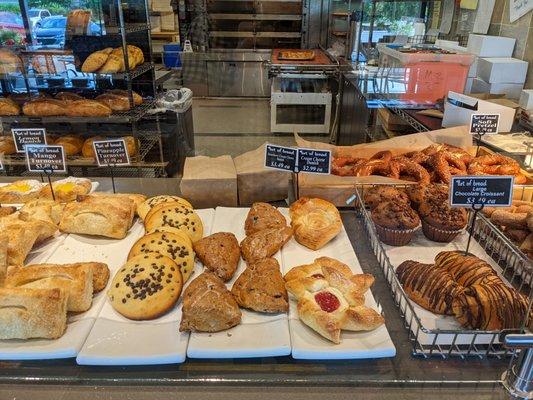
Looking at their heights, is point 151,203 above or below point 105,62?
below

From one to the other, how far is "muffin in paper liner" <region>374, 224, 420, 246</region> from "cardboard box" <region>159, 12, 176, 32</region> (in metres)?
7.06

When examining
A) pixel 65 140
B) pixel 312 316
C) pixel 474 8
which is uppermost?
pixel 474 8

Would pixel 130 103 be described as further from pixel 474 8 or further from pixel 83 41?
pixel 474 8

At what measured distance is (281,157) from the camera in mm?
1649

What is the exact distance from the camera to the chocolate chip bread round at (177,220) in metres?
1.54

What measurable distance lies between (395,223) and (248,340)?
672 mm

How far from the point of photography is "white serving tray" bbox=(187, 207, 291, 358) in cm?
108

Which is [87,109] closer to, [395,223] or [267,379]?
[395,223]

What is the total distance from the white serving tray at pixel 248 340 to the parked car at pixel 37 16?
3348 millimetres

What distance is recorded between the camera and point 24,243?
141cm

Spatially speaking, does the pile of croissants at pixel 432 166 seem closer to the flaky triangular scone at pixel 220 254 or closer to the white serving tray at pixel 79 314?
the flaky triangular scone at pixel 220 254

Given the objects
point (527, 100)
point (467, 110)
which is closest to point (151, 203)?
point (467, 110)

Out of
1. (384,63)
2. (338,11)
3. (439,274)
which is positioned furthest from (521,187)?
(338,11)

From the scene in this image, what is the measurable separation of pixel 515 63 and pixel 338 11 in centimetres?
463
